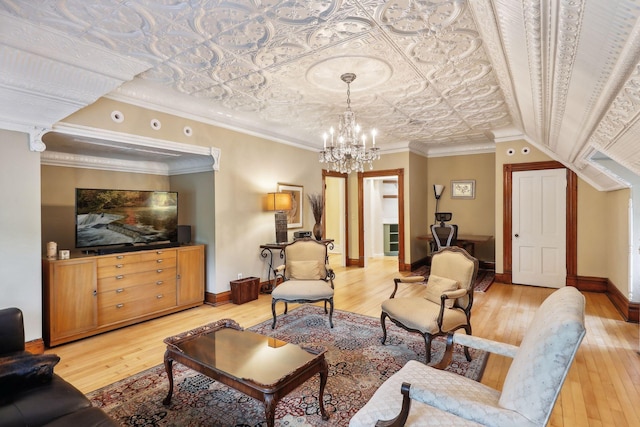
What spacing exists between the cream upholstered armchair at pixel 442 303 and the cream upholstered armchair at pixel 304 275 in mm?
877

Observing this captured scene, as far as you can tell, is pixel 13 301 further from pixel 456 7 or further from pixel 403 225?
pixel 403 225

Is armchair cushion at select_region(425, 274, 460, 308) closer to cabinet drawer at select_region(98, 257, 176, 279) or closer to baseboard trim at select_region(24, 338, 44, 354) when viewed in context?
cabinet drawer at select_region(98, 257, 176, 279)

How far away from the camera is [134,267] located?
12.8 ft

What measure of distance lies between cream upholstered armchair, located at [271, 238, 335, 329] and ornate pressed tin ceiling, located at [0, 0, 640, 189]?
1969 millimetres

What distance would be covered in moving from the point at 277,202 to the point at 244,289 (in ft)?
4.72

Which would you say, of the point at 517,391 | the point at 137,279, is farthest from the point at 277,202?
the point at 517,391

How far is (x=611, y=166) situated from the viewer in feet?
12.4

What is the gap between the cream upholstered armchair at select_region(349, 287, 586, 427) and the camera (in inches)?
49.6

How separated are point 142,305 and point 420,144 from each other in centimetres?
594

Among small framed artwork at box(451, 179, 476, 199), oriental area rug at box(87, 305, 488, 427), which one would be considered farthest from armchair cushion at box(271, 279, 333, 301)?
small framed artwork at box(451, 179, 476, 199)

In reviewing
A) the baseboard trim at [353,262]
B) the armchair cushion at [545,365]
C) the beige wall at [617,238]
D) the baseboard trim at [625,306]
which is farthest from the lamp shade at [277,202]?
the baseboard trim at [625,306]

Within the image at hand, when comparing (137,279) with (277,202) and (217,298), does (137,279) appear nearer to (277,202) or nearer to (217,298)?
(217,298)

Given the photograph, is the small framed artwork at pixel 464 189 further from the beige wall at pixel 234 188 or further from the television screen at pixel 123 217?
the television screen at pixel 123 217

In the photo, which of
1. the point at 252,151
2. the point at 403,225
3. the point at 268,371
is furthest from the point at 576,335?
the point at 403,225
